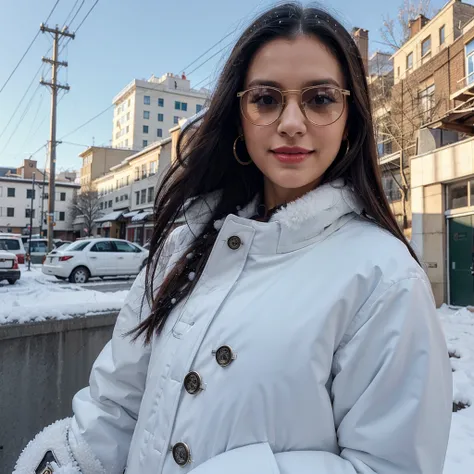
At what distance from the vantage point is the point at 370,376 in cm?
87

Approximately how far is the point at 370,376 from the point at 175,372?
0.51 m

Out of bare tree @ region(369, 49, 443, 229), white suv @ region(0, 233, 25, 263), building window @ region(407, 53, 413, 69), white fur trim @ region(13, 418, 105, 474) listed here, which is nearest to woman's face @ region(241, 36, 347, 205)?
white fur trim @ region(13, 418, 105, 474)

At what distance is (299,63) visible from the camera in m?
1.18

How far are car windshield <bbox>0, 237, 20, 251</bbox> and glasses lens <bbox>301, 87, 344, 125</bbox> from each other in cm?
1579

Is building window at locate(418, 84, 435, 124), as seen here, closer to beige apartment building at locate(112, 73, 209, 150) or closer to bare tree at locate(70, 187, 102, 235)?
bare tree at locate(70, 187, 102, 235)

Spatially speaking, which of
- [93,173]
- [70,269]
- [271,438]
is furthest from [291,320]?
[93,173]

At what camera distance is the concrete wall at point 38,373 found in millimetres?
2988

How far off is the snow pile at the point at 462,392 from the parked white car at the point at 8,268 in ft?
36.9

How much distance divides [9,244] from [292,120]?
52.6 ft

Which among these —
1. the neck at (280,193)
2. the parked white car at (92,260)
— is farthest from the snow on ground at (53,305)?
the parked white car at (92,260)

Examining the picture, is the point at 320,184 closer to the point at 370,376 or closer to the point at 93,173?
the point at 370,376

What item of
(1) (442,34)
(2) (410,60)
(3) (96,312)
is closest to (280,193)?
(3) (96,312)

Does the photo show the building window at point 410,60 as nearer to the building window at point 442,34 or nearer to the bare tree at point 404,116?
the building window at point 442,34

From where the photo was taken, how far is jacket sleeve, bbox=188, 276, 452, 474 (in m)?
0.82
